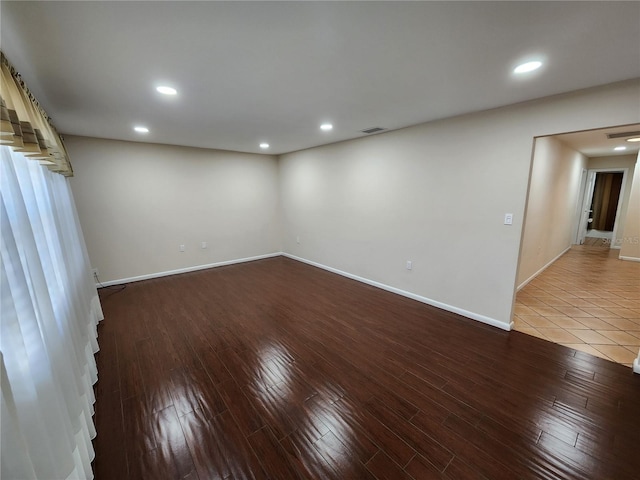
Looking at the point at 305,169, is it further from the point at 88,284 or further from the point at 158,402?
the point at 158,402

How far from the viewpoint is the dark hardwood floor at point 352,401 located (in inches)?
58.7

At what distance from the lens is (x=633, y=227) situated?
5426 mm

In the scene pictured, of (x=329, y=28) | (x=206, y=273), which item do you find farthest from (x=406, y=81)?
(x=206, y=273)

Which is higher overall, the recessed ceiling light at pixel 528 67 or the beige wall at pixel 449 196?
the recessed ceiling light at pixel 528 67

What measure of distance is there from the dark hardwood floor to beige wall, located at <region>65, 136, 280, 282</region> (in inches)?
66.2

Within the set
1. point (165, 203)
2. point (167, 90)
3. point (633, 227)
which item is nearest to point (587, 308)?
point (633, 227)

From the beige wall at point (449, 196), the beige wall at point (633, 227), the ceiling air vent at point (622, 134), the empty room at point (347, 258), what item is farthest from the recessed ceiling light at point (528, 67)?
the beige wall at point (633, 227)

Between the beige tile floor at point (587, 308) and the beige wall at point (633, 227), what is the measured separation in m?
0.36

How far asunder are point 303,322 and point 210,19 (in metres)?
2.81

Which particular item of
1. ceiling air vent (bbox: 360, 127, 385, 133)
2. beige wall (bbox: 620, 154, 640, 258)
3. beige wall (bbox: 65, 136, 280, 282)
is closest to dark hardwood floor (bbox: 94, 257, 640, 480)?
beige wall (bbox: 65, 136, 280, 282)

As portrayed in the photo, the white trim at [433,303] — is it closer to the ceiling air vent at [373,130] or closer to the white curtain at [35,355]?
the ceiling air vent at [373,130]

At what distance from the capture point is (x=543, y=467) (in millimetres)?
1462

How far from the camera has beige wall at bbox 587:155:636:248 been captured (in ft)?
20.0

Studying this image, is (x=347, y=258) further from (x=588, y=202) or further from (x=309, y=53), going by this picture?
(x=588, y=202)
